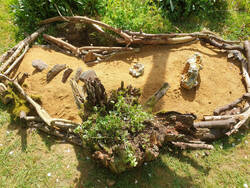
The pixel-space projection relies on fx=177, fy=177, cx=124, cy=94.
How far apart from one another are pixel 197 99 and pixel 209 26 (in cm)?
262

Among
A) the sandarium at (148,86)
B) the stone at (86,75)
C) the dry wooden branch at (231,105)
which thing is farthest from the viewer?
the stone at (86,75)

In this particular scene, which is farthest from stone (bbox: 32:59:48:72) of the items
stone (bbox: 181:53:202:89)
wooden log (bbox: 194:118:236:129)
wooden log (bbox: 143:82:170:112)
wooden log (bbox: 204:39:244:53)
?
wooden log (bbox: 204:39:244:53)

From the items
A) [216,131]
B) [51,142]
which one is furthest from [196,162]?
[51,142]

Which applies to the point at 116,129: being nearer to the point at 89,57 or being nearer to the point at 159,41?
the point at 89,57

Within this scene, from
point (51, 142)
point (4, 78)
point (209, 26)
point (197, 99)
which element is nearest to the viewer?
point (51, 142)

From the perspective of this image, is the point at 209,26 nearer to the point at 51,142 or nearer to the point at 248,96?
the point at 248,96

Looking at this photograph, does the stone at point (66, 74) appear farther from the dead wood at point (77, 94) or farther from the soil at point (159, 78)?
the dead wood at point (77, 94)

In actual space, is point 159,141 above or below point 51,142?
above

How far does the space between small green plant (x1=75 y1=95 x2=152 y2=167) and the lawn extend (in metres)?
0.60

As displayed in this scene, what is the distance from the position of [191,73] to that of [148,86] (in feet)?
2.68

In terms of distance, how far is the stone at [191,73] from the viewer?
3250mm

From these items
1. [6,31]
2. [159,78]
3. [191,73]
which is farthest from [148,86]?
[6,31]

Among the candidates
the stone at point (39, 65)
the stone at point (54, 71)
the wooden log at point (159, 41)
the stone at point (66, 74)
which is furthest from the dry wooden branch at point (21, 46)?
the wooden log at point (159, 41)

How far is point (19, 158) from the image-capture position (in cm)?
301
